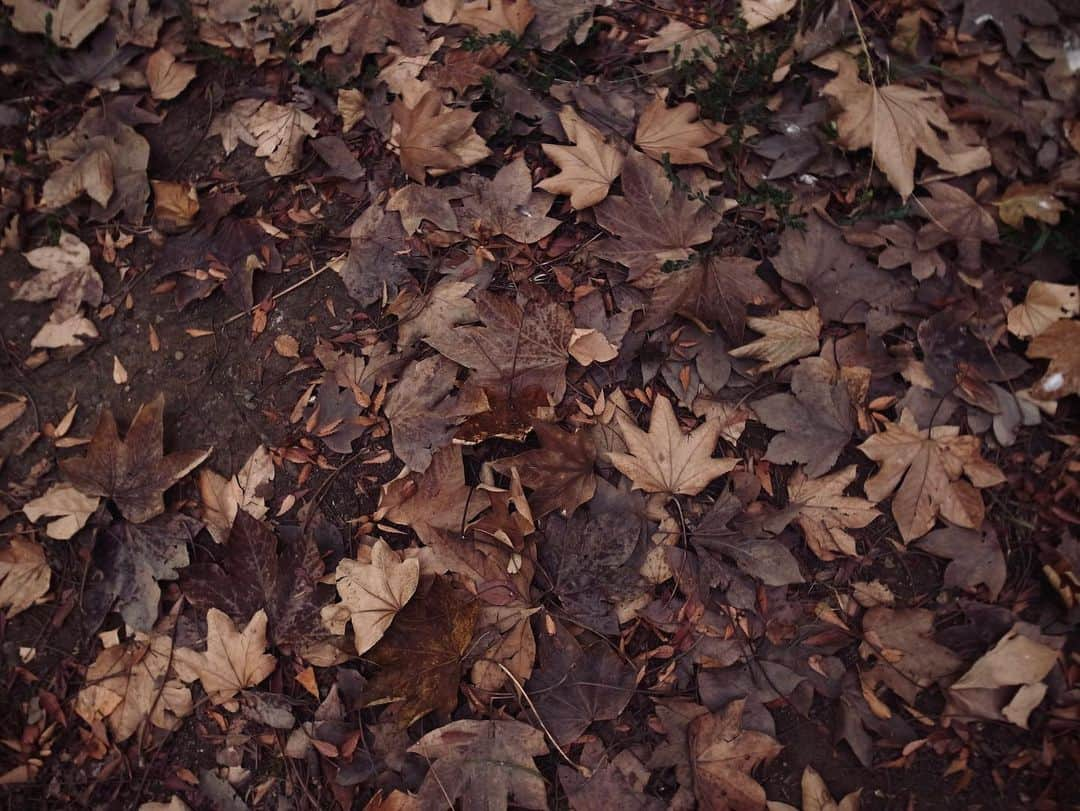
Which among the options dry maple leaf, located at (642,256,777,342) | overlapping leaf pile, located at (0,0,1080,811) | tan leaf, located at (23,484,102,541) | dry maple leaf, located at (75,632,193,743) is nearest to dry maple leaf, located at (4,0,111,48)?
overlapping leaf pile, located at (0,0,1080,811)

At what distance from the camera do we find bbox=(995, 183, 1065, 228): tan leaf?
2.06m

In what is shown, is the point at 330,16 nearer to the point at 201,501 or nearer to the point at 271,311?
the point at 271,311

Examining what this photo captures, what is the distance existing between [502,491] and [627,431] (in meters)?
0.37

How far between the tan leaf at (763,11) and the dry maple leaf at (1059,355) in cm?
121

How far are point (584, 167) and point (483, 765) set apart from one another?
1608 mm

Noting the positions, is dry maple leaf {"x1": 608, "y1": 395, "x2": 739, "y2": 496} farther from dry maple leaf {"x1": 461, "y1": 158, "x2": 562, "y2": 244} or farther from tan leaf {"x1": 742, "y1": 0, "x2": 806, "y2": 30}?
tan leaf {"x1": 742, "y1": 0, "x2": 806, "y2": 30}

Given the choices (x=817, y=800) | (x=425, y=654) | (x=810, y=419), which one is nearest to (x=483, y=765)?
(x=425, y=654)

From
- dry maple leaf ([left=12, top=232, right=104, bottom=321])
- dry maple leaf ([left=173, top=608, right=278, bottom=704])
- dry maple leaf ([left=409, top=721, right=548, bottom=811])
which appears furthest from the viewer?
dry maple leaf ([left=12, top=232, right=104, bottom=321])

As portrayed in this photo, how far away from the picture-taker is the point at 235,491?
2.01 m

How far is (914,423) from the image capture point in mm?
1971

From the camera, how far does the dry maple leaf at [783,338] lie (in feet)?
6.54

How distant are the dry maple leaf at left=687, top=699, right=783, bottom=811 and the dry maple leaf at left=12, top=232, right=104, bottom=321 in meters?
2.11

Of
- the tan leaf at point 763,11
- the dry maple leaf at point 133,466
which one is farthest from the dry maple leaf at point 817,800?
the tan leaf at point 763,11

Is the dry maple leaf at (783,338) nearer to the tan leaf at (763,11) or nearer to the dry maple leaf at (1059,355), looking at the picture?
the dry maple leaf at (1059,355)
